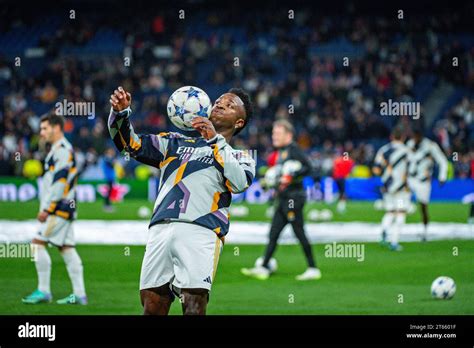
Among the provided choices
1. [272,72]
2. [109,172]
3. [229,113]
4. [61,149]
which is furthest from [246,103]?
[272,72]

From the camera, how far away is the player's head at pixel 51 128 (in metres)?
10.8

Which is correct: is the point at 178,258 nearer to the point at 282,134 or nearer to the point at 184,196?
the point at 184,196

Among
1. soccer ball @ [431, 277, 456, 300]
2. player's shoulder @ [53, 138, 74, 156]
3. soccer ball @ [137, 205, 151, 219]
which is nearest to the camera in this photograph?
player's shoulder @ [53, 138, 74, 156]

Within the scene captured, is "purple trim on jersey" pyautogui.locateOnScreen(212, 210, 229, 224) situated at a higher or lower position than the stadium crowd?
lower

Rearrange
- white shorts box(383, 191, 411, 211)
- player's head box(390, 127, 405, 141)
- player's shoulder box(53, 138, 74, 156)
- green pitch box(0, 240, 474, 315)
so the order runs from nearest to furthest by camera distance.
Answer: green pitch box(0, 240, 474, 315)
player's shoulder box(53, 138, 74, 156)
white shorts box(383, 191, 411, 211)
player's head box(390, 127, 405, 141)

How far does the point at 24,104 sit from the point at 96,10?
6.87 m

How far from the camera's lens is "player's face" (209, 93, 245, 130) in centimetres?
705

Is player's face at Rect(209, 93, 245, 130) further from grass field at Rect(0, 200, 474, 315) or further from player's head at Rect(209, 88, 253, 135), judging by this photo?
grass field at Rect(0, 200, 474, 315)

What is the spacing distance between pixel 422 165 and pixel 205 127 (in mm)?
12242

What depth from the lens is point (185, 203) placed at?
21.9 ft

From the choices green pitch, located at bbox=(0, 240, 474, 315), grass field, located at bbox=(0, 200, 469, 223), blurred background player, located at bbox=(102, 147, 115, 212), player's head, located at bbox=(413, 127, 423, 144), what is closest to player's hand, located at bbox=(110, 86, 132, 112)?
green pitch, located at bbox=(0, 240, 474, 315)

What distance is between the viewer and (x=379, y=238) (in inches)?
701

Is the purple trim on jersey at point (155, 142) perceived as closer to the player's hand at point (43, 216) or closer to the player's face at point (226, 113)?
the player's face at point (226, 113)

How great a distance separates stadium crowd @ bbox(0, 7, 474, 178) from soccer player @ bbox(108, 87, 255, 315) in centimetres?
2421
